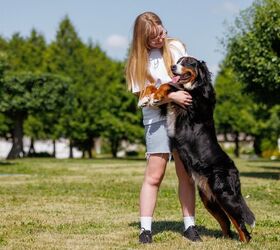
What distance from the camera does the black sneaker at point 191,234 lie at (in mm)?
7207

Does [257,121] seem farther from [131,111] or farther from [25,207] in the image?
[25,207]

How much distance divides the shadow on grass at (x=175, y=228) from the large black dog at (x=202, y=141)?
81cm

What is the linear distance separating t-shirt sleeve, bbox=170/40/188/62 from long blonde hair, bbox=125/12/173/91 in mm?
65

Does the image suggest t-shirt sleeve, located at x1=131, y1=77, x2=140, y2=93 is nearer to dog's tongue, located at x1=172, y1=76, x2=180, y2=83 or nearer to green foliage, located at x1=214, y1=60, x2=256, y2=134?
dog's tongue, located at x1=172, y1=76, x2=180, y2=83

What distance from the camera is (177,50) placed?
7246mm

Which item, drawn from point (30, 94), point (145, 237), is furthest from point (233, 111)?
point (145, 237)

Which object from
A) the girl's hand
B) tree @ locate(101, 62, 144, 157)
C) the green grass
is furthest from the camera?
tree @ locate(101, 62, 144, 157)

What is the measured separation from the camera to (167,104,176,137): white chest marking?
689 centimetres

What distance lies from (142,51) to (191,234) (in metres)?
2.33

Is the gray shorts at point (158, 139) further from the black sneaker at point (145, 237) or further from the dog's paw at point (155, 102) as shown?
the black sneaker at point (145, 237)

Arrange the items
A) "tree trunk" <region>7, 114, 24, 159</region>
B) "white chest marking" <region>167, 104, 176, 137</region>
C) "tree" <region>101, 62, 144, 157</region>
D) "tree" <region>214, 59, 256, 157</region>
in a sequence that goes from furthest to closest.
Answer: "tree" <region>214, 59, 256, 157</region>, "tree" <region>101, 62, 144, 157</region>, "tree trunk" <region>7, 114, 24, 159</region>, "white chest marking" <region>167, 104, 176, 137</region>

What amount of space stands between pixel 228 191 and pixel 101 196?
265 inches

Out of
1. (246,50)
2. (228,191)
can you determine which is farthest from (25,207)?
(246,50)

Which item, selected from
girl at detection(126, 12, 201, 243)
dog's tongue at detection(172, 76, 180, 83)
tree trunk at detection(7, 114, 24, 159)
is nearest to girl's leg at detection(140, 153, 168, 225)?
girl at detection(126, 12, 201, 243)
